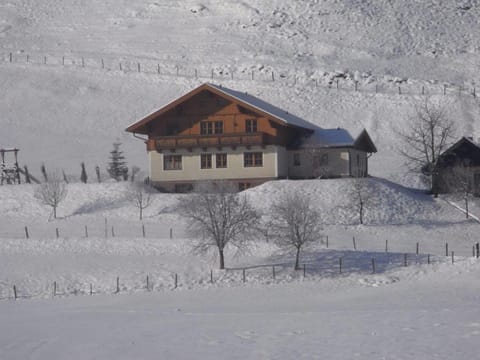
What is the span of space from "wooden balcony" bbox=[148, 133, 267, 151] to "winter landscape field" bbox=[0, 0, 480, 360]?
3.83m

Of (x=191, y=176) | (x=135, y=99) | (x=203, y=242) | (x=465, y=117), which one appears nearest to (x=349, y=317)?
(x=203, y=242)

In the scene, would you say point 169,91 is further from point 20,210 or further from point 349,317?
point 349,317

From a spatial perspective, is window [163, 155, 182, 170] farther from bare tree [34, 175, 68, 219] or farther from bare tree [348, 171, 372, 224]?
bare tree [348, 171, 372, 224]

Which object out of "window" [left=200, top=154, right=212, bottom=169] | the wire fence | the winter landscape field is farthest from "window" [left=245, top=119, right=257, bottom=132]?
the wire fence

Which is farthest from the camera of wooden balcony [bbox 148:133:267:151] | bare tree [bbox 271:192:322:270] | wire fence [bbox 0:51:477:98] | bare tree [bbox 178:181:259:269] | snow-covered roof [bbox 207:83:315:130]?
wire fence [bbox 0:51:477:98]

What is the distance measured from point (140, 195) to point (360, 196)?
11.6 meters

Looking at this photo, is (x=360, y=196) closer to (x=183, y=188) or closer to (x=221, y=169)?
(x=221, y=169)

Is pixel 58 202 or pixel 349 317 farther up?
pixel 58 202

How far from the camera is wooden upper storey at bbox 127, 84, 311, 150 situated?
53.8 metres

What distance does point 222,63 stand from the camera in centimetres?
9719

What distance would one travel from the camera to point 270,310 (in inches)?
1091

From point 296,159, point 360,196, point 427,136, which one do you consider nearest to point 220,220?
point 360,196

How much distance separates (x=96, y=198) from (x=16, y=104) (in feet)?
121

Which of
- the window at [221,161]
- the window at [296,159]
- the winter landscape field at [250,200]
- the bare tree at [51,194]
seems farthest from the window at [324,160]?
the bare tree at [51,194]
